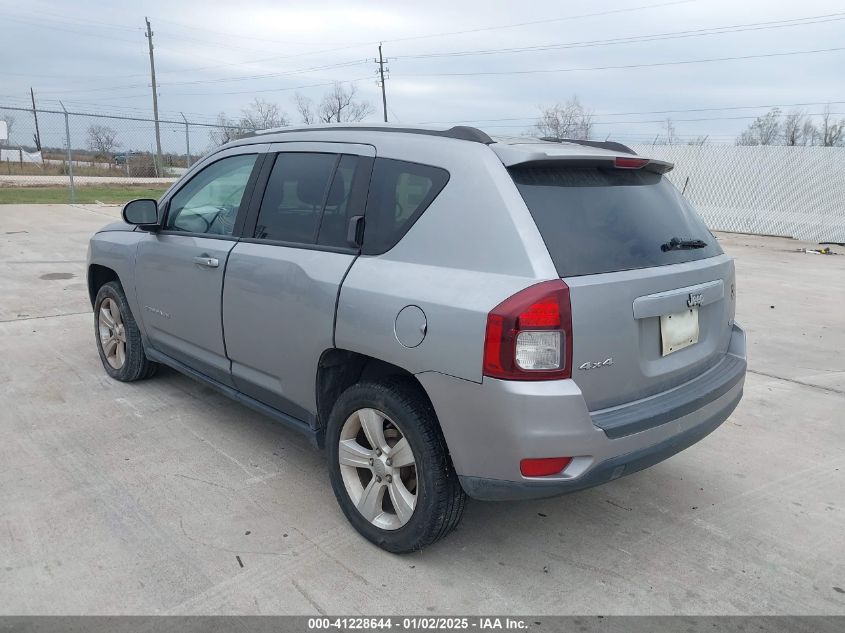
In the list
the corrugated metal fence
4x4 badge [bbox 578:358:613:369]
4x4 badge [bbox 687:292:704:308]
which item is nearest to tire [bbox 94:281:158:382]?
4x4 badge [bbox 578:358:613:369]

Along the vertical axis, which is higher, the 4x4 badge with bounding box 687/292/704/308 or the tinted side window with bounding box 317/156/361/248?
the tinted side window with bounding box 317/156/361/248

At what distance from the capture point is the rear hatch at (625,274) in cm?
250

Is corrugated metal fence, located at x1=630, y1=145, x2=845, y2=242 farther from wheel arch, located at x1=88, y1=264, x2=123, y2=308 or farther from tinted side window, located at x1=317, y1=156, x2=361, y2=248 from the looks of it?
tinted side window, located at x1=317, y1=156, x2=361, y2=248

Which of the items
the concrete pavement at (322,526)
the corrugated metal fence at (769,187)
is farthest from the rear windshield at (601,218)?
the corrugated metal fence at (769,187)

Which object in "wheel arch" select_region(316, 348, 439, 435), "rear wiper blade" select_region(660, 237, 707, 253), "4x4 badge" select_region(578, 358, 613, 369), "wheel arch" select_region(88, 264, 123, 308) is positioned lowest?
"wheel arch" select_region(316, 348, 439, 435)

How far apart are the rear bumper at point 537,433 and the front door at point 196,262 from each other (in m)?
1.72

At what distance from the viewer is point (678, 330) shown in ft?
9.32

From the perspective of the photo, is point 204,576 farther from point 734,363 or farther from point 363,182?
point 734,363

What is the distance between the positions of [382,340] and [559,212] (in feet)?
2.84

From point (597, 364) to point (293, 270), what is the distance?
1.51 meters

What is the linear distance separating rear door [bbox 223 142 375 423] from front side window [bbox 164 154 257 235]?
242 mm

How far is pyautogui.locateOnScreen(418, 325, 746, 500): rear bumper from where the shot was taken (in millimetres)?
2406

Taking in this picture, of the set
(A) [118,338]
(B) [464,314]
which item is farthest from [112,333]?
(B) [464,314]

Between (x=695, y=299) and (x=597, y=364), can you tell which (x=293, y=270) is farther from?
(x=695, y=299)
